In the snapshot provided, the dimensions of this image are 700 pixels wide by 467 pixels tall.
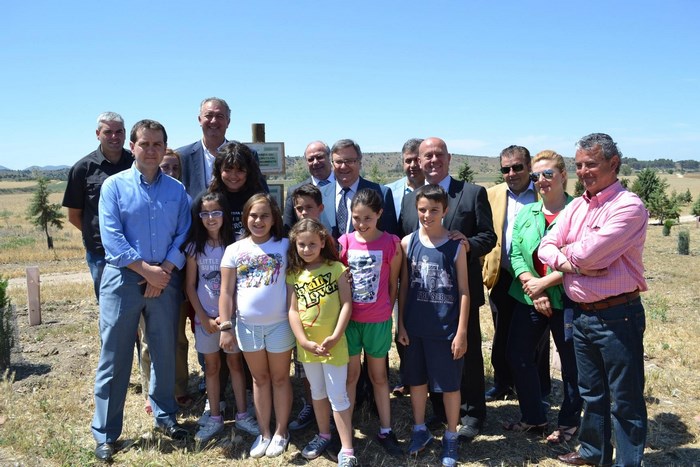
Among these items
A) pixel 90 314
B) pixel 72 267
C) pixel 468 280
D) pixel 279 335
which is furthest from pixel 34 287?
pixel 72 267

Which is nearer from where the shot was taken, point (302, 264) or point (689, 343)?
point (302, 264)

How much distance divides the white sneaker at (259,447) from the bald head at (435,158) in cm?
253

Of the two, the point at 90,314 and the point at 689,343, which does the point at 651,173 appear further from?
the point at 90,314

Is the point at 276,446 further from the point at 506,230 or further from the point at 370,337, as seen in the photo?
the point at 506,230

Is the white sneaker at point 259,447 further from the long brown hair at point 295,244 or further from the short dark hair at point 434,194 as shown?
the short dark hair at point 434,194

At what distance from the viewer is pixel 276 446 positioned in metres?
4.16

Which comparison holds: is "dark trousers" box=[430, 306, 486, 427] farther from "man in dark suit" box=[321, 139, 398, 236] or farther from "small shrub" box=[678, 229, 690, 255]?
"small shrub" box=[678, 229, 690, 255]

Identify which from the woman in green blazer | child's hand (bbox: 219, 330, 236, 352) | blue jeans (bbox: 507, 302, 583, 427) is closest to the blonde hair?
the woman in green blazer

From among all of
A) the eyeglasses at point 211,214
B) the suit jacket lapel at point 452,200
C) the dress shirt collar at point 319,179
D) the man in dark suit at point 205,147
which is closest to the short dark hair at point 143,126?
the eyeglasses at point 211,214

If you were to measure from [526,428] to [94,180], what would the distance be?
4.47m

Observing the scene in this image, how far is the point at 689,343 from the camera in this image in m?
7.00

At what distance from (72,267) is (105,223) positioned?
17.9 metres

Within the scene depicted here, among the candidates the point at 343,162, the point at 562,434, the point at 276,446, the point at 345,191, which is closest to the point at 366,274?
the point at 345,191

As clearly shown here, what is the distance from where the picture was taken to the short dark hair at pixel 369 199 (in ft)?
12.8
